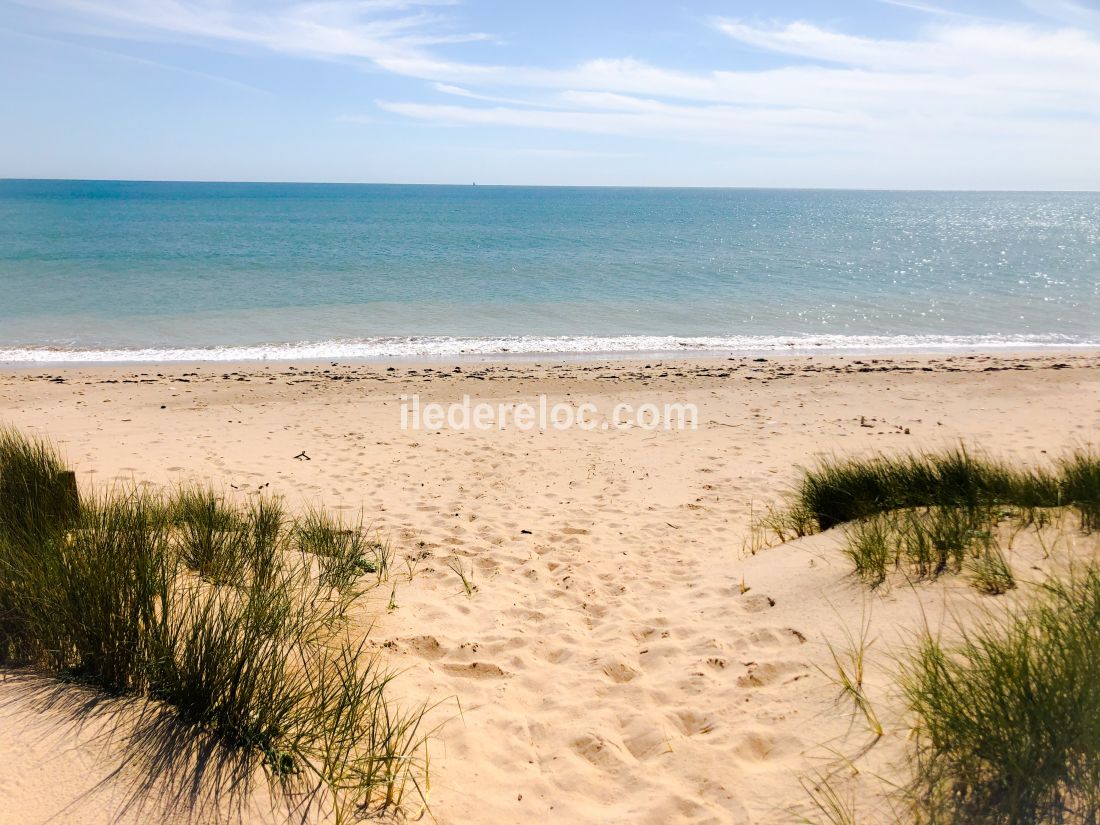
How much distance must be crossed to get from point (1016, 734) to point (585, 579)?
320cm

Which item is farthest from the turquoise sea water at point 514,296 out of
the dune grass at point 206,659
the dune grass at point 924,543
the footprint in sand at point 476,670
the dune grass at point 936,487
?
the dune grass at point 206,659

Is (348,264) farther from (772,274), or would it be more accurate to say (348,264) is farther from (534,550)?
(534,550)

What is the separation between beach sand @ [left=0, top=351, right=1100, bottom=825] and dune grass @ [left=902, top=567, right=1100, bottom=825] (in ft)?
0.72

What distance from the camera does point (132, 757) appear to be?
8.11ft

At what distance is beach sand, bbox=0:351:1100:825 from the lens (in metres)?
2.79

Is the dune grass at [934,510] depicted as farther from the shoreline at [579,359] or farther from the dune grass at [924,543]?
the shoreline at [579,359]

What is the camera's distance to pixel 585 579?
17.2ft

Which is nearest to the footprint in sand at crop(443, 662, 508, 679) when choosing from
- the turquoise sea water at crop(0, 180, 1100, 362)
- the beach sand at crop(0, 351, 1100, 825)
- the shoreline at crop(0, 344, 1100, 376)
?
the beach sand at crop(0, 351, 1100, 825)

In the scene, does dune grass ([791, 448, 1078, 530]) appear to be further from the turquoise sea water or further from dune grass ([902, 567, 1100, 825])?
the turquoise sea water

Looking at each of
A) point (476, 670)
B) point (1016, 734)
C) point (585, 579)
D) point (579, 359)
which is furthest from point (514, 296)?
point (1016, 734)

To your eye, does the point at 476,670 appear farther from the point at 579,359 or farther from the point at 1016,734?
the point at 579,359

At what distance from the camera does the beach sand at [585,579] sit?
279 centimetres

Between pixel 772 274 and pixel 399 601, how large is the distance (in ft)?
90.7

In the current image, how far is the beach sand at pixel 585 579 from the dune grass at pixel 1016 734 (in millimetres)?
220
